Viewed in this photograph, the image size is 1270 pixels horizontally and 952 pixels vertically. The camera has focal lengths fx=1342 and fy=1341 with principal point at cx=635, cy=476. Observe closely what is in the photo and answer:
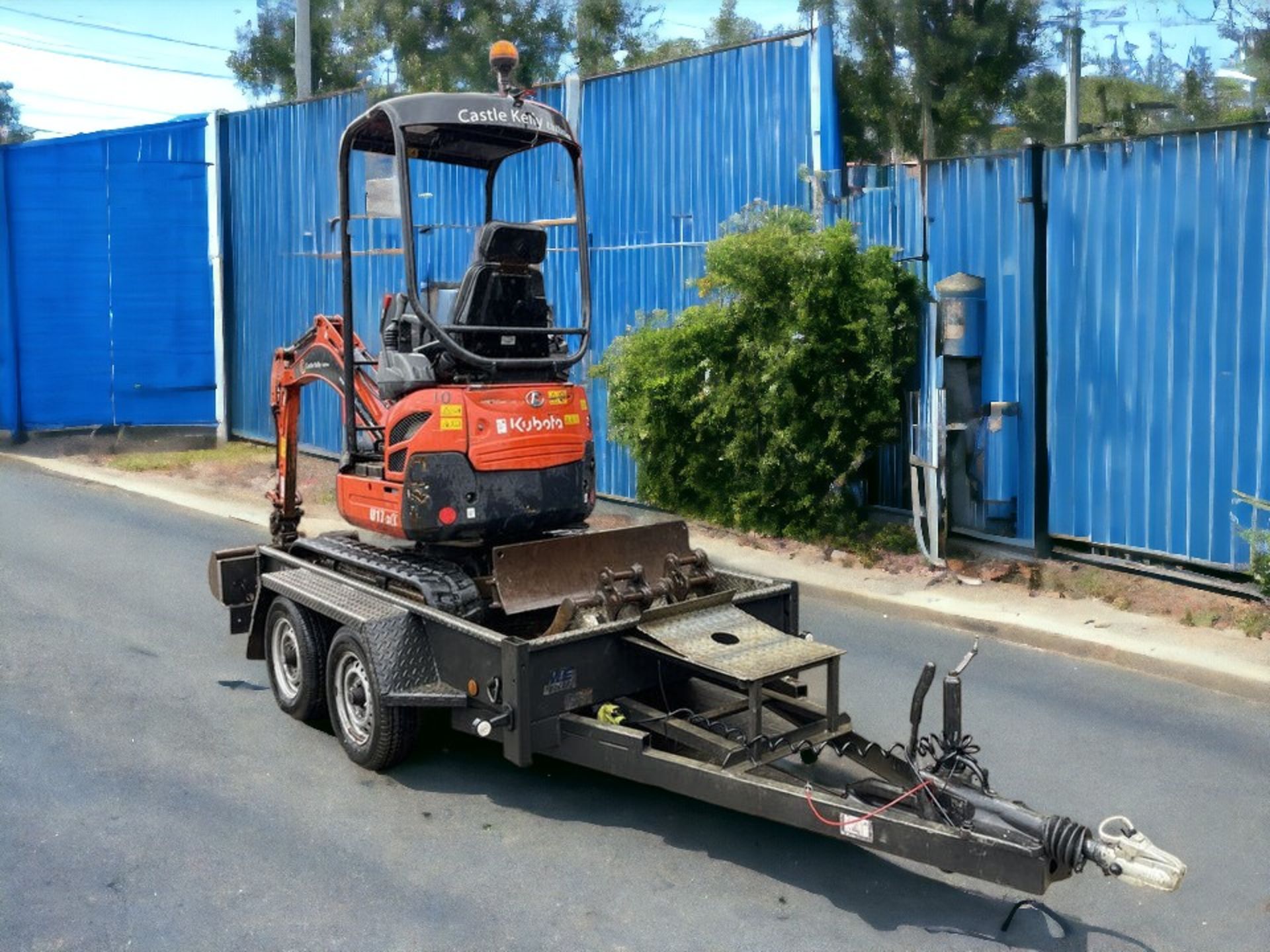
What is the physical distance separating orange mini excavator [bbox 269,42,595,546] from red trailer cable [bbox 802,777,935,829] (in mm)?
2553

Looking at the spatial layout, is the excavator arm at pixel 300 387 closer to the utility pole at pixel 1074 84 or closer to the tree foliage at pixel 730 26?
the utility pole at pixel 1074 84

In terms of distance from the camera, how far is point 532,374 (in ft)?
24.3

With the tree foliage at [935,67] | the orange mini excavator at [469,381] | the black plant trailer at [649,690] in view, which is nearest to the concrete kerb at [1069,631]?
the black plant trailer at [649,690]

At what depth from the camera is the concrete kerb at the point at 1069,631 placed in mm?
8391

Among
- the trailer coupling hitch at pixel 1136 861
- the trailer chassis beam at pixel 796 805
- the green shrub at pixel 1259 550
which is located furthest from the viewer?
the green shrub at pixel 1259 550

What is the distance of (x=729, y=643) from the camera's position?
628cm

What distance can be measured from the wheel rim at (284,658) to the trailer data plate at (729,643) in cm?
243

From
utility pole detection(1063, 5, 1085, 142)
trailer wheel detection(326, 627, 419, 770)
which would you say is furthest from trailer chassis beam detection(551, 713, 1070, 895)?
utility pole detection(1063, 5, 1085, 142)

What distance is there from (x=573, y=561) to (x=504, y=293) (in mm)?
1547

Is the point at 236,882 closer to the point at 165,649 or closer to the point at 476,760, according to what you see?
the point at 476,760

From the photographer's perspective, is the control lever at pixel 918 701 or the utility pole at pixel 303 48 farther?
the utility pole at pixel 303 48

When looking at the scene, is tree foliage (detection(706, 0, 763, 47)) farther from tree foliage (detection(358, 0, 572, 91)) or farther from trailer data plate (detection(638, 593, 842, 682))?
trailer data plate (detection(638, 593, 842, 682))

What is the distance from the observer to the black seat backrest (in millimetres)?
7262

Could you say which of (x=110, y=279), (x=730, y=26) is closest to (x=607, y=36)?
(x=730, y=26)
